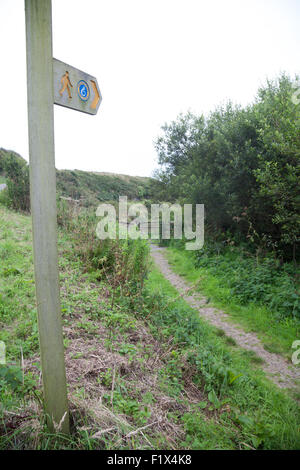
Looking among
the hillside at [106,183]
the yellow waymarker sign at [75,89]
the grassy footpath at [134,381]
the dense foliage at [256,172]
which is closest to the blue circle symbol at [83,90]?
the yellow waymarker sign at [75,89]

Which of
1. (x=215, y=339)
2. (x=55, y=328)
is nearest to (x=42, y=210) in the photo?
(x=55, y=328)

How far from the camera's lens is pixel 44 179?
5.08ft

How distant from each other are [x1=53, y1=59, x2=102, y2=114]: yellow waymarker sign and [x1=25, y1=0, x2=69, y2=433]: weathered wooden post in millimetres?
70

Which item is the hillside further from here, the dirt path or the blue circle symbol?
the blue circle symbol

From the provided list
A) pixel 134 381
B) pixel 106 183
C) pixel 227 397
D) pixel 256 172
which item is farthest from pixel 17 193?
pixel 106 183

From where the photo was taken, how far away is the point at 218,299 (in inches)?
238

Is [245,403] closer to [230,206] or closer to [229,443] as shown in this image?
[229,443]

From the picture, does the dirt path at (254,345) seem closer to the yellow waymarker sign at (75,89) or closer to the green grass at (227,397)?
the green grass at (227,397)

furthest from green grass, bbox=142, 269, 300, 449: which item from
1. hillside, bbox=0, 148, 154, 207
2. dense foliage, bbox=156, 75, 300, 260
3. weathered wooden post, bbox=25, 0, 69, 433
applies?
hillside, bbox=0, 148, 154, 207

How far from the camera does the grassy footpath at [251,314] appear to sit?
167 inches

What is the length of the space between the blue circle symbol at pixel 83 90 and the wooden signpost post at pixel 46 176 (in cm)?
1

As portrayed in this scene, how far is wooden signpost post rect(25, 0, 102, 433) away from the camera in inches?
59.4

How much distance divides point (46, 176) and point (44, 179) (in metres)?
0.02

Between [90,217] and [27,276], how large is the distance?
2.58m
